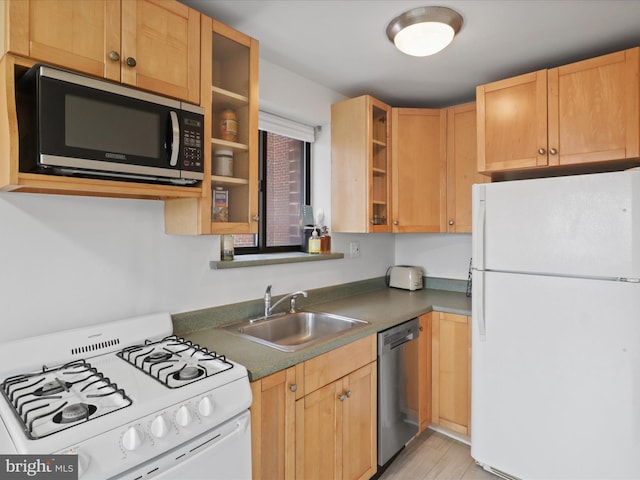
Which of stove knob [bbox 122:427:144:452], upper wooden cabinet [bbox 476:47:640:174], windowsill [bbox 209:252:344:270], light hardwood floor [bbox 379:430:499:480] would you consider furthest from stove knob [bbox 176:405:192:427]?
upper wooden cabinet [bbox 476:47:640:174]

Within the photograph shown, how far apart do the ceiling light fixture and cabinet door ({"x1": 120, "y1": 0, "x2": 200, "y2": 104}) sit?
0.91 meters

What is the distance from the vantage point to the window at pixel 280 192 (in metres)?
2.38

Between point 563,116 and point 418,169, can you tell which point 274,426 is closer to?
point 418,169

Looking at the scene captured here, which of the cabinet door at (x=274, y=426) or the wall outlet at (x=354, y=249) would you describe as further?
the wall outlet at (x=354, y=249)

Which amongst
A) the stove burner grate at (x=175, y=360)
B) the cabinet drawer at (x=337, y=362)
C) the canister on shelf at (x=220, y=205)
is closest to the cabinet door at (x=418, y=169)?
the cabinet drawer at (x=337, y=362)

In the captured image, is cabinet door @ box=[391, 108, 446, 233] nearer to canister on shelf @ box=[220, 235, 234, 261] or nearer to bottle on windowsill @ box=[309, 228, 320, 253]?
bottle on windowsill @ box=[309, 228, 320, 253]

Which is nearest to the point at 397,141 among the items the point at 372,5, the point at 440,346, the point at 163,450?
the point at 372,5

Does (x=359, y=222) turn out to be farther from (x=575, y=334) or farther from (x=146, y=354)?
(x=146, y=354)

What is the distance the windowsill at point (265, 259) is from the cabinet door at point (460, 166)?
2.87ft

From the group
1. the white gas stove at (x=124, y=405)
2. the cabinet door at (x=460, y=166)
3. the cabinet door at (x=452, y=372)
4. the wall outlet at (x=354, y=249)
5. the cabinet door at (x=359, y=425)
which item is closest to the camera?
the white gas stove at (x=124, y=405)

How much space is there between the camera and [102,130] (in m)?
1.19

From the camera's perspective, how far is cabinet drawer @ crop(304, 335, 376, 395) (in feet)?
5.14

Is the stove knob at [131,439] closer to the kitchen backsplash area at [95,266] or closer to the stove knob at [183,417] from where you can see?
the stove knob at [183,417]

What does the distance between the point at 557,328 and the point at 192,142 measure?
1.84m
